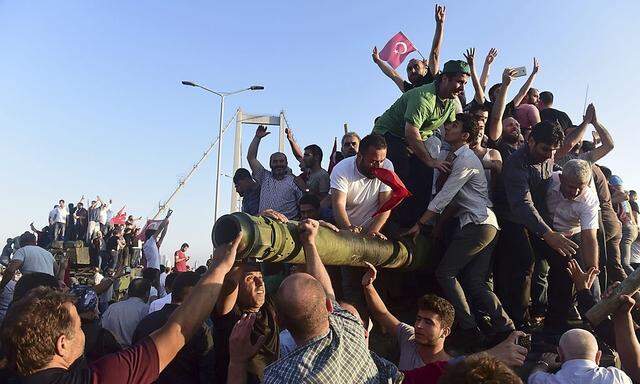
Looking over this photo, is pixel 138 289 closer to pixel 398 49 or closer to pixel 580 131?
pixel 580 131

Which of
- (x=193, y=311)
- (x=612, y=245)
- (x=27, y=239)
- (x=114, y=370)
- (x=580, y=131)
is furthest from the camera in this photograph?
(x=27, y=239)

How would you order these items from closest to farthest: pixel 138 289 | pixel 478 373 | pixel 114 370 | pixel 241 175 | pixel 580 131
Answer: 1. pixel 478 373
2. pixel 114 370
3. pixel 580 131
4. pixel 138 289
5. pixel 241 175

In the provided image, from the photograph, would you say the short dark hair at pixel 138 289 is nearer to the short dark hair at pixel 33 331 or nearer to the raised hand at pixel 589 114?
the short dark hair at pixel 33 331

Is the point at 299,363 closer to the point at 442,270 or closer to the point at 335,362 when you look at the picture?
the point at 335,362

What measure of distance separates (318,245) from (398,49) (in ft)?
28.1

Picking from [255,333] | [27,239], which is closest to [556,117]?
[255,333]

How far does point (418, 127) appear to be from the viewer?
6.12 metres

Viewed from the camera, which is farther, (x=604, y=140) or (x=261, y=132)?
(x=261, y=132)

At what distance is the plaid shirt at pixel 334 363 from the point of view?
2904mm

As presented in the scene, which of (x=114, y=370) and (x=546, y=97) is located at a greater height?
(x=546, y=97)

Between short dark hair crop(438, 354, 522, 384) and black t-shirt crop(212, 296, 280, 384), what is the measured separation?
5.48 ft

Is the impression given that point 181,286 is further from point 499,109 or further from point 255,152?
point 499,109

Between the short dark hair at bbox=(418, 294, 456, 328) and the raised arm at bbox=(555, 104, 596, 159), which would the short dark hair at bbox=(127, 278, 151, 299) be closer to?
the short dark hair at bbox=(418, 294, 456, 328)

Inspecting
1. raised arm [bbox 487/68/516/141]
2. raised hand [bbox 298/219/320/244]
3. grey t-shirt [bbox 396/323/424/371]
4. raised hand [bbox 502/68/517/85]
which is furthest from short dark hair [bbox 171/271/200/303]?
raised hand [bbox 502/68/517/85]
